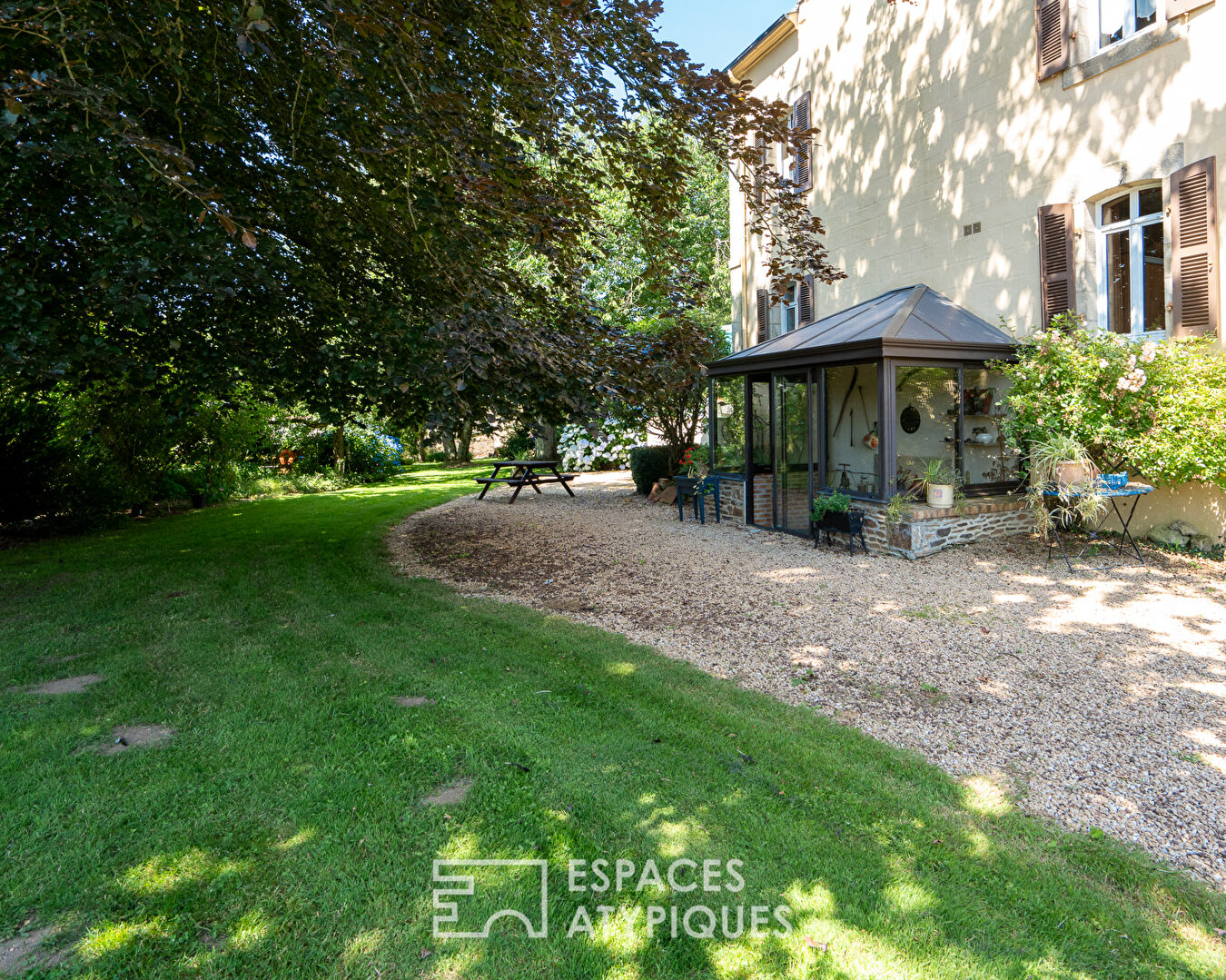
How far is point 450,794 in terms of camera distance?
2.93 m

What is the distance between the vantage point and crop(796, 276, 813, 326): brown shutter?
12438 mm

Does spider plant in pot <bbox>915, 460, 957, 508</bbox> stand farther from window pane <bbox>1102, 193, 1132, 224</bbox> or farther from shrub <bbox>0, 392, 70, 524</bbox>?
shrub <bbox>0, 392, 70, 524</bbox>

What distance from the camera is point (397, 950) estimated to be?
210 centimetres

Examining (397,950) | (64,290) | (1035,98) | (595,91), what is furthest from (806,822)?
(1035,98)

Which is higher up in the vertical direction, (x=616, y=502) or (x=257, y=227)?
(x=257, y=227)

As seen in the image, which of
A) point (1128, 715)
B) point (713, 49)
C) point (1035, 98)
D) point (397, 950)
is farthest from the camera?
point (713, 49)

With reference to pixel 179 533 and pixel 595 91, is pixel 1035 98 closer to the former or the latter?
pixel 595 91

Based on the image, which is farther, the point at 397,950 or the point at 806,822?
the point at 806,822

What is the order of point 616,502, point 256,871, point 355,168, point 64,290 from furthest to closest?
point 616,502 → point 355,168 → point 64,290 → point 256,871

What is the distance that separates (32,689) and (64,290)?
3.41 meters

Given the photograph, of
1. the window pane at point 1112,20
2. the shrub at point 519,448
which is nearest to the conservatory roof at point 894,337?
the window pane at point 1112,20

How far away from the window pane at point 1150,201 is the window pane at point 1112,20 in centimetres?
175

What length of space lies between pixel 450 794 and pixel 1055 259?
8.91 metres

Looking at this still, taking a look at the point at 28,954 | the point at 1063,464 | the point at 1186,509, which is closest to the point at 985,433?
the point at 1063,464
